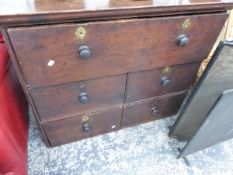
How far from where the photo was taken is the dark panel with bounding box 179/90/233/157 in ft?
2.41

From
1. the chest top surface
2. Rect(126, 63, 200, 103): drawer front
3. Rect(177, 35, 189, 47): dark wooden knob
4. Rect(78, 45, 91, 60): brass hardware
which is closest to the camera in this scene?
the chest top surface

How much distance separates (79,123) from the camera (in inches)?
41.7

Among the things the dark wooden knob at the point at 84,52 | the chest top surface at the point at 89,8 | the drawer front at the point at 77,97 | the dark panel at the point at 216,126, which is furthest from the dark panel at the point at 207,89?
the dark wooden knob at the point at 84,52

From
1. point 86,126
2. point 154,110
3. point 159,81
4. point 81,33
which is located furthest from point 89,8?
point 154,110

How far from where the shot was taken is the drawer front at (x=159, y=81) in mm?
960

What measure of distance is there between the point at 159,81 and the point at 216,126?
0.33 metres

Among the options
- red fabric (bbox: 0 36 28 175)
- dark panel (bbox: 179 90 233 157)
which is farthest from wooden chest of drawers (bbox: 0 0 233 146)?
dark panel (bbox: 179 90 233 157)

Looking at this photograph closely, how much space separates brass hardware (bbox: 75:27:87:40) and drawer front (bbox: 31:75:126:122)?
0.78 ft

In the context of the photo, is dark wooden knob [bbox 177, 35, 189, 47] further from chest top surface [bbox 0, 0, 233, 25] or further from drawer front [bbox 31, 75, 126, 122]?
drawer front [bbox 31, 75, 126, 122]

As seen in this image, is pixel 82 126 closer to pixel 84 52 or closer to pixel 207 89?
pixel 84 52

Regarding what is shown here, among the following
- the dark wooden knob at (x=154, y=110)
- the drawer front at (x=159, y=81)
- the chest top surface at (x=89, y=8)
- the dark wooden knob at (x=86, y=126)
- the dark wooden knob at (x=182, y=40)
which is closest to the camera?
the chest top surface at (x=89, y=8)

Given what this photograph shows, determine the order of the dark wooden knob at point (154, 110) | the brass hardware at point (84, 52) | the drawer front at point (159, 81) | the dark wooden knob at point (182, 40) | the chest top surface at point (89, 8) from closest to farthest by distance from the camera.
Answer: the chest top surface at point (89, 8) → the brass hardware at point (84, 52) → the dark wooden knob at point (182, 40) → the drawer front at point (159, 81) → the dark wooden knob at point (154, 110)

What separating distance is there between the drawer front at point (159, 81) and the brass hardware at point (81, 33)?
32 centimetres

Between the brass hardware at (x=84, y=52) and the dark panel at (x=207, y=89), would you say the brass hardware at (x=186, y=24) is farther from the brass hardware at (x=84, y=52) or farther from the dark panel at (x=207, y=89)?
the brass hardware at (x=84, y=52)
